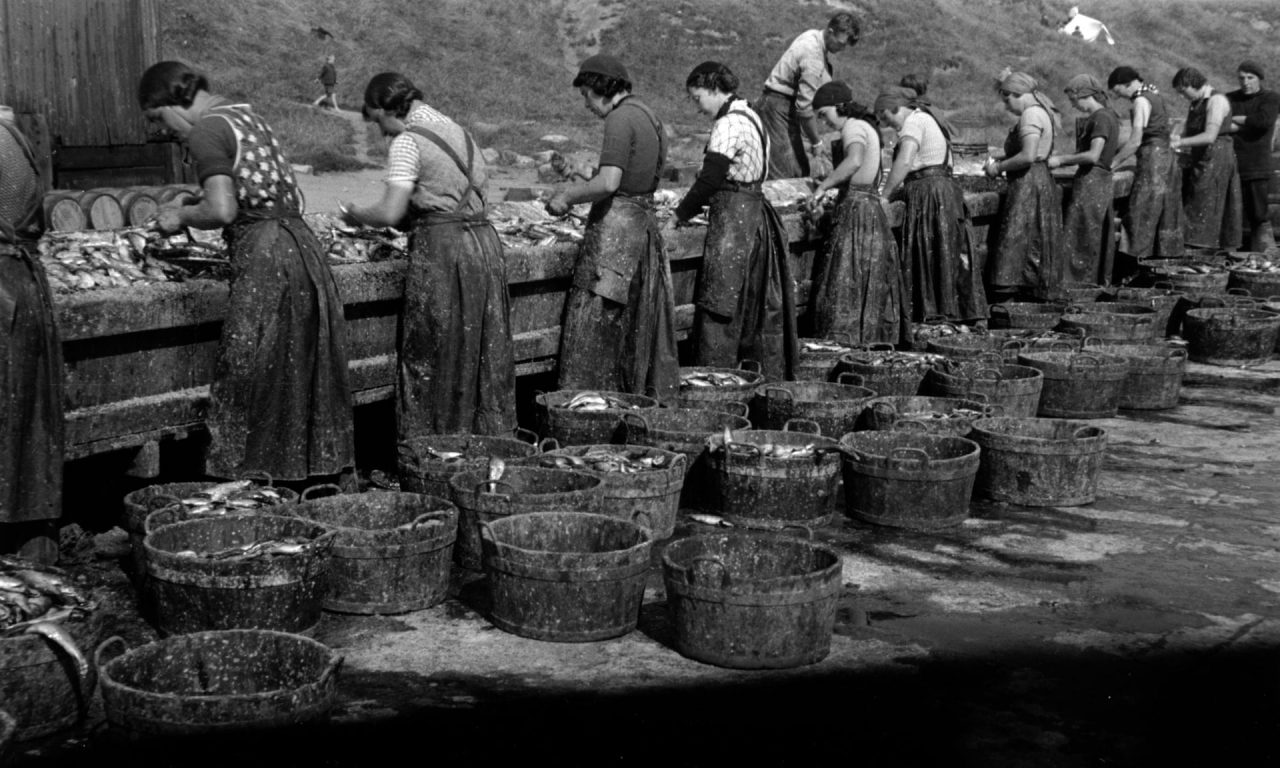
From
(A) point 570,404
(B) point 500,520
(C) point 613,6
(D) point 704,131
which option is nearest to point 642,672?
(B) point 500,520

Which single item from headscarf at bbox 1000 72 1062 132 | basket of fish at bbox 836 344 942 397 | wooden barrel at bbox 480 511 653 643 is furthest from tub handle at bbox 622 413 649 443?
headscarf at bbox 1000 72 1062 132

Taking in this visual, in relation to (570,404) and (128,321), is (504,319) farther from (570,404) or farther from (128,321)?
(128,321)

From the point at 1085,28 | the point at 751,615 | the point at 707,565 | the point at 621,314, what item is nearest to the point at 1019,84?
the point at 621,314

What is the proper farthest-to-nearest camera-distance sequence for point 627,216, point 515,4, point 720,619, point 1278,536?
point 515,4 < point 627,216 < point 1278,536 < point 720,619

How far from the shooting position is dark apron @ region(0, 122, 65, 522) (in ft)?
20.7

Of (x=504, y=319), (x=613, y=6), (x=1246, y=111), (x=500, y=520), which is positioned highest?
(x=613, y=6)

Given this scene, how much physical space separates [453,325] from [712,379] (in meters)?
2.13

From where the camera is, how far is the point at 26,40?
14.7 m

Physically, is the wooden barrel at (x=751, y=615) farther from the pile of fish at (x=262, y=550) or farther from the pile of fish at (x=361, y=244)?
the pile of fish at (x=361, y=244)

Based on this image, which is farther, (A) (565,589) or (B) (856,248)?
(B) (856,248)

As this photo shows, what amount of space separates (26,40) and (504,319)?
28.6ft

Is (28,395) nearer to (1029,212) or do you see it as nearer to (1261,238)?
(1029,212)

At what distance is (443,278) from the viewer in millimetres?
8195

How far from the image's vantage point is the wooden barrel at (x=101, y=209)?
13750mm
